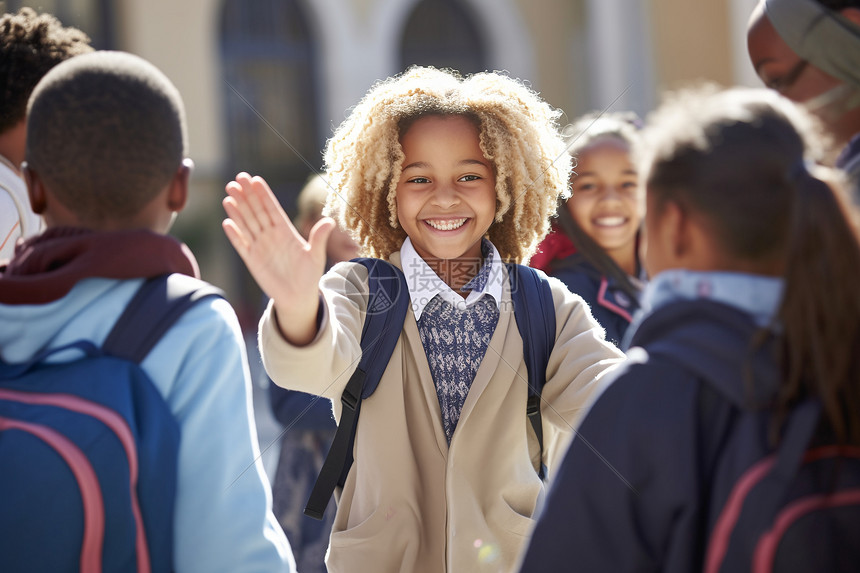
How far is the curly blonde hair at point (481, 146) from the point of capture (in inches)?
92.0

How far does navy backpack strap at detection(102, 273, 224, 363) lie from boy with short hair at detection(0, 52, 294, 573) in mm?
14

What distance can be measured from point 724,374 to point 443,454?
0.94 m

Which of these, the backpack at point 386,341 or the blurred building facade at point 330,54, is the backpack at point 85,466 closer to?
the backpack at point 386,341

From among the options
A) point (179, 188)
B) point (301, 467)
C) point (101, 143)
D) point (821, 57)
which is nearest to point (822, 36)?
point (821, 57)

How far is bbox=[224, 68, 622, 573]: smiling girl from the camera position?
1763mm

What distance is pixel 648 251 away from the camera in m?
1.41

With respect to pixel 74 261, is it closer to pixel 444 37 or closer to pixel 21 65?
pixel 21 65

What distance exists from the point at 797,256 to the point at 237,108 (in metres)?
11.3

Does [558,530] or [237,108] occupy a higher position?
[237,108]

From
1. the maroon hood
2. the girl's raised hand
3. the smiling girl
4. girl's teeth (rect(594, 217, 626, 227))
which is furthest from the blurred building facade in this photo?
the maroon hood

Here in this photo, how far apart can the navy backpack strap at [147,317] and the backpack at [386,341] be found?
0.59 metres

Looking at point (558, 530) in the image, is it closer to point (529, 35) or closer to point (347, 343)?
point (347, 343)

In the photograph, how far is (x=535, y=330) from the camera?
2.11 meters

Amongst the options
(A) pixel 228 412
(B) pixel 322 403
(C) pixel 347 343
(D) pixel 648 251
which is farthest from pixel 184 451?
(B) pixel 322 403
